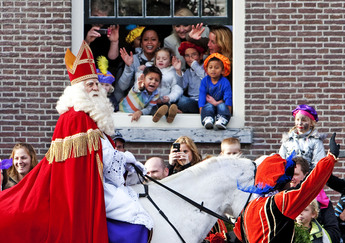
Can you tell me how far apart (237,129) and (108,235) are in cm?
460

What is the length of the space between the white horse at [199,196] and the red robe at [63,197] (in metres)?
0.47

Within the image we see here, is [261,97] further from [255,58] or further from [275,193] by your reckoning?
[275,193]

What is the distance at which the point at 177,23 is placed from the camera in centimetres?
1057

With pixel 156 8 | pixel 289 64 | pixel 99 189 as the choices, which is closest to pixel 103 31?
pixel 156 8

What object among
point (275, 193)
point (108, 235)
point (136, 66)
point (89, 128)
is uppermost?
point (136, 66)

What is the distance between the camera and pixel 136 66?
10.7 metres

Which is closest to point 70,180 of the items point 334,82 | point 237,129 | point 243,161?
point 243,161

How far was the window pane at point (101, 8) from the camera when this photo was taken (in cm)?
1057

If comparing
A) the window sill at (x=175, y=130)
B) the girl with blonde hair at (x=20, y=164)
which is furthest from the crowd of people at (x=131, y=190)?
the window sill at (x=175, y=130)

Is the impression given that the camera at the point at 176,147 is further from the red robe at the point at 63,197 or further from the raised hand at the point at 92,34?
the raised hand at the point at 92,34

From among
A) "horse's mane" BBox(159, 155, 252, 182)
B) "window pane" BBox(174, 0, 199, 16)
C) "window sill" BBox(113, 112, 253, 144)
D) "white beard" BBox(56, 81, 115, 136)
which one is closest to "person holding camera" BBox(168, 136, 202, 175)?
"horse's mane" BBox(159, 155, 252, 182)

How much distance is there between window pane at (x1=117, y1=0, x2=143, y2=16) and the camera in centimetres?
1066

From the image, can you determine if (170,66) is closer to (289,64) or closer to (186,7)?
(186,7)

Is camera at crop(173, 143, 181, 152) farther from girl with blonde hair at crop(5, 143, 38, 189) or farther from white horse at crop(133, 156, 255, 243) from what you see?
girl with blonde hair at crop(5, 143, 38, 189)
